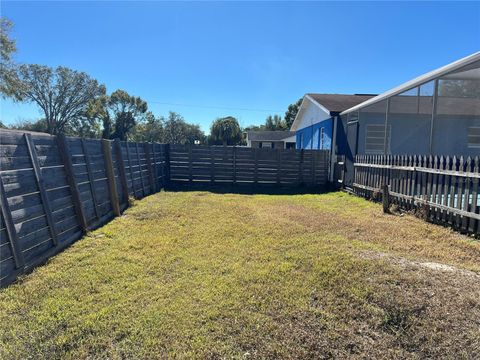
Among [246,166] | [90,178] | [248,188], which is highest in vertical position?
[90,178]

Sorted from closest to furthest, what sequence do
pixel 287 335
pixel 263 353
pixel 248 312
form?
pixel 263 353, pixel 287 335, pixel 248 312

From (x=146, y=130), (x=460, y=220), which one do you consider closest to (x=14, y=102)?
(x=146, y=130)

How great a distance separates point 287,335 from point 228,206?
517cm

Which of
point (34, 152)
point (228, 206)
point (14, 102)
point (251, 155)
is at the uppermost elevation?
point (14, 102)

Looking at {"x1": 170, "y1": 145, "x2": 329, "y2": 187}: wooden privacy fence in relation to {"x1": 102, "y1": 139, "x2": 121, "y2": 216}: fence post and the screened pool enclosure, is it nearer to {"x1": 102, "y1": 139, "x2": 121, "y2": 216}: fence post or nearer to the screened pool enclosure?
the screened pool enclosure

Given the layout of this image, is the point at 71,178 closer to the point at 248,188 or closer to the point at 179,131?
the point at 248,188

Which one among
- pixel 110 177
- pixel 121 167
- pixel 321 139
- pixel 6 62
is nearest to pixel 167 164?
pixel 121 167

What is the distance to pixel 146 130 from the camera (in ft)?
165

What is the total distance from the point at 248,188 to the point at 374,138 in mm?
5400

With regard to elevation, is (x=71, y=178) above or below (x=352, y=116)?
below

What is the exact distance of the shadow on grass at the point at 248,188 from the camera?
34.5 feet

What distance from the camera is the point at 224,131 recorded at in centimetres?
4031

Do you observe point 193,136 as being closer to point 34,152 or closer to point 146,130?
Answer: point 146,130

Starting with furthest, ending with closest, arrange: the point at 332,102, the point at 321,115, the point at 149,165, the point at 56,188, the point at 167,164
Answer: the point at 321,115 → the point at 332,102 → the point at 167,164 → the point at 149,165 → the point at 56,188
